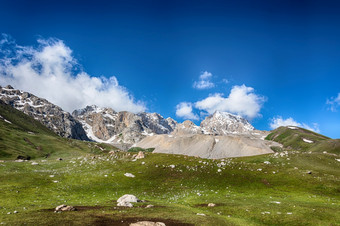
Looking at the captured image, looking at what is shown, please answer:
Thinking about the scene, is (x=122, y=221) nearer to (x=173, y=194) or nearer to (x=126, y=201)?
(x=126, y=201)

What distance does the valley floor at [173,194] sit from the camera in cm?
2333

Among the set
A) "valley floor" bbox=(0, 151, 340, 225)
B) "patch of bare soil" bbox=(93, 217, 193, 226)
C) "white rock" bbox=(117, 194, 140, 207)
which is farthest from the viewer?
"white rock" bbox=(117, 194, 140, 207)

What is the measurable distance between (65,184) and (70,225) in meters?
31.0

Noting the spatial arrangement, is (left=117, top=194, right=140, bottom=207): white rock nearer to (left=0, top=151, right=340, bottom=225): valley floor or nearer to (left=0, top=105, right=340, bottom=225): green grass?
(left=0, top=105, right=340, bottom=225): green grass

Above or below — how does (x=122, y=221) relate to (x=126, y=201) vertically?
above

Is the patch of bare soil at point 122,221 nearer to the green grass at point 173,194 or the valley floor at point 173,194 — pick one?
the valley floor at point 173,194

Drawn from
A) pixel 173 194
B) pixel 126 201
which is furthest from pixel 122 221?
pixel 173 194

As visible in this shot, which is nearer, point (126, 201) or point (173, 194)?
point (126, 201)

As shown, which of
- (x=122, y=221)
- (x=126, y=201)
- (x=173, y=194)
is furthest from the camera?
(x=173, y=194)

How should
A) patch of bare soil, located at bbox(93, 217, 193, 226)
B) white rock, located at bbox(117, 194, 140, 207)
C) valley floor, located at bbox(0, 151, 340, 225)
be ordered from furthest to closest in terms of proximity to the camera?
white rock, located at bbox(117, 194, 140, 207) → valley floor, located at bbox(0, 151, 340, 225) → patch of bare soil, located at bbox(93, 217, 193, 226)

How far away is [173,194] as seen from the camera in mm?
44344

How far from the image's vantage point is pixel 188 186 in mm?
51062

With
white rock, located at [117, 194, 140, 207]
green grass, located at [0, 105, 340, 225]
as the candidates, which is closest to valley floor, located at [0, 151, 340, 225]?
green grass, located at [0, 105, 340, 225]

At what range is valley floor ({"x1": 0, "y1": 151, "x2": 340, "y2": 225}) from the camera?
918 inches
